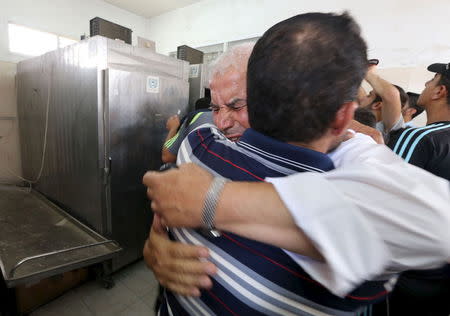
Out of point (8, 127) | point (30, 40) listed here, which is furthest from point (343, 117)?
point (30, 40)

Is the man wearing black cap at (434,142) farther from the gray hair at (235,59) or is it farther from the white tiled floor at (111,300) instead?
the white tiled floor at (111,300)

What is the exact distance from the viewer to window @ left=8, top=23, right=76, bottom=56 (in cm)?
270

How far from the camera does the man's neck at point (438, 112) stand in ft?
4.42

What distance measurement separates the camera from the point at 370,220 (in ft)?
1.04

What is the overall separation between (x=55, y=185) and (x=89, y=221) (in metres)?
0.64

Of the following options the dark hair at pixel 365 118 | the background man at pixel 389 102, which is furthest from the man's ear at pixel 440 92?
the dark hair at pixel 365 118

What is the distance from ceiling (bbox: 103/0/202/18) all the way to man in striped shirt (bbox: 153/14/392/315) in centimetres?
394

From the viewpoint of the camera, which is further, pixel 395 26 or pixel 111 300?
pixel 395 26

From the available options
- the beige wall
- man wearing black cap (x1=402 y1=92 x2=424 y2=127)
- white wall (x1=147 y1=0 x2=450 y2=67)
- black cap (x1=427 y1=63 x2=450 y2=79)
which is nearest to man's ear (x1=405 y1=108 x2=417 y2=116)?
man wearing black cap (x1=402 y1=92 x2=424 y2=127)

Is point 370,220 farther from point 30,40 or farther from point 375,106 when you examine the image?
point 30,40

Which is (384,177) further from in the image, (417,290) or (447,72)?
(447,72)

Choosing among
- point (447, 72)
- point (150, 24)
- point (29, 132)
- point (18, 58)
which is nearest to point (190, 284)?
point (447, 72)

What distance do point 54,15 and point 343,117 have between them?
4060 millimetres

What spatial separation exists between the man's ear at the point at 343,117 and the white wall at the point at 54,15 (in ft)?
11.8
